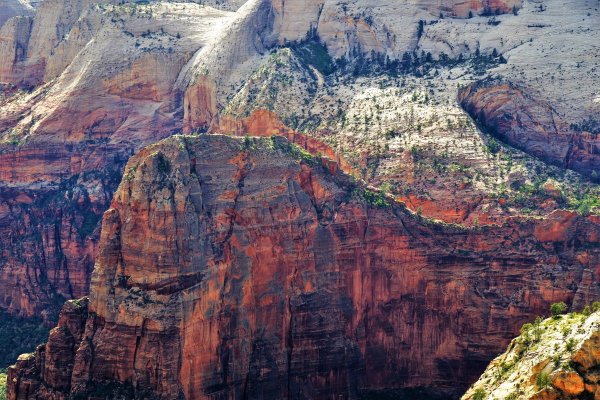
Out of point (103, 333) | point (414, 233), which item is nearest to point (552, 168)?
point (414, 233)

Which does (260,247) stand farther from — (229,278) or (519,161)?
(519,161)

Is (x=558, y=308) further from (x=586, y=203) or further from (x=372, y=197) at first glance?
(x=586, y=203)

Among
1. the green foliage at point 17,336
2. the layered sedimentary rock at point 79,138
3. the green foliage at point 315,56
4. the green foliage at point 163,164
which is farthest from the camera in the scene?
the green foliage at point 315,56

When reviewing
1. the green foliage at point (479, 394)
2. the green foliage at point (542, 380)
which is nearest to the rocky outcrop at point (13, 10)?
the green foliage at point (479, 394)

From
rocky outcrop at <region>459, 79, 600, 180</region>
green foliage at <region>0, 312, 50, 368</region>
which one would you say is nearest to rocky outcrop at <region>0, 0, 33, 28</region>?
green foliage at <region>0, 312, 50, 368</region>

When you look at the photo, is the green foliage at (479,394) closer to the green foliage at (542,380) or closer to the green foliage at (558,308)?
the green foliage at (542,380)

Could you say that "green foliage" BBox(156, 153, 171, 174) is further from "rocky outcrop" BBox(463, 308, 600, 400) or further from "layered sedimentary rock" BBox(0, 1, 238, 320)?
"layered sedimentary rock" BBox(0, 1, 238, 320)
